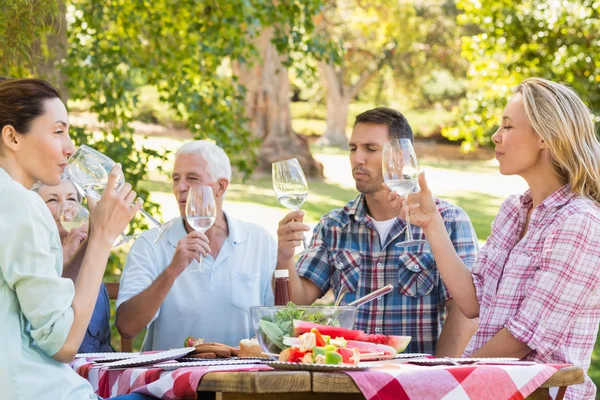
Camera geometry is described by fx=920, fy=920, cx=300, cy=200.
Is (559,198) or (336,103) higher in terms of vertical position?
(336,103)

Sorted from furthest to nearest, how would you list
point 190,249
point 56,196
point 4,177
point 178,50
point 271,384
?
point 178,50 → point 56,196 → point 190,249 → point 4,177 → point 271,384

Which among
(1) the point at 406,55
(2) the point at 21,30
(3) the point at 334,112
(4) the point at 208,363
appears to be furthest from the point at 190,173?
(1) the point at 406,55

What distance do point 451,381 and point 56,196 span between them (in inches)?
93.2

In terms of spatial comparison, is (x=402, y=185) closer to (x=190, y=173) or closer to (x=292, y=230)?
(x=292, y=230)

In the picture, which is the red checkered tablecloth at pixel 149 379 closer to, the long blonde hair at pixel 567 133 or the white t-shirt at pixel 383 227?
the long blonde hair at pixel 567 133

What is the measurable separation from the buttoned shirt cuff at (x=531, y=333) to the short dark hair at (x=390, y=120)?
4.62 ft

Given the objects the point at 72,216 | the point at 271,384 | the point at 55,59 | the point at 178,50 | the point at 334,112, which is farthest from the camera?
the point at 334,112

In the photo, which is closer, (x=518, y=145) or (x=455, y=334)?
(x=518, y=145)

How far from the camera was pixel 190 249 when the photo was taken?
12.4ft

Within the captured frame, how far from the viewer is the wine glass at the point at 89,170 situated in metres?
3.28

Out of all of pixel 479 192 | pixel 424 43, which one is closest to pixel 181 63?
pixel 479 192

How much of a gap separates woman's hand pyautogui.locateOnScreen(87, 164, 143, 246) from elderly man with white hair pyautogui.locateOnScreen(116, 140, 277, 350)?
122 centimetres

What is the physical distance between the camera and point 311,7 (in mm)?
7336

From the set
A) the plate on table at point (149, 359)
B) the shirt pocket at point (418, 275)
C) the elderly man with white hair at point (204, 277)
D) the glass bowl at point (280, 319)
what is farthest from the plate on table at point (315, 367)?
the shirt pocket at point (418, 275)
